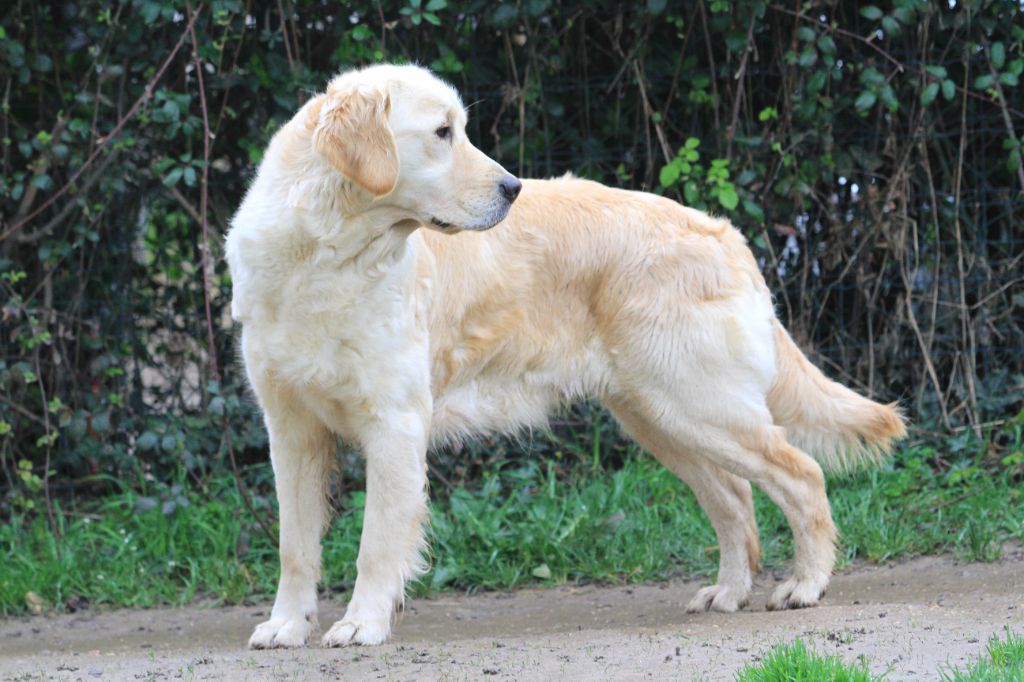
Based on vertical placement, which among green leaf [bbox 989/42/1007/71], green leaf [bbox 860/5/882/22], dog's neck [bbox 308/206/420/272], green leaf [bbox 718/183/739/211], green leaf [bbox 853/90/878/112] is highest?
green leaf [bbox 860/5/882/22]

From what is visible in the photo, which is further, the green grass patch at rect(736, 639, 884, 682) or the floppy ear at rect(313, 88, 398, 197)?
the floppy ear at rect(313, 88, 398, 197)

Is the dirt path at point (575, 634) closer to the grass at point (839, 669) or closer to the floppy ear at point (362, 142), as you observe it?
the grass at point (839, 669)

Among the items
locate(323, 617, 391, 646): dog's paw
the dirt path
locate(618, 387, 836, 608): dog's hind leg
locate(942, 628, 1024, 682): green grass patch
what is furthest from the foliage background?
locate(942, 628, 1024, 682): green grass patch

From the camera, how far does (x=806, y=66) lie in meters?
5.70

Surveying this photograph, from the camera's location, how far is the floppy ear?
12.0 feet

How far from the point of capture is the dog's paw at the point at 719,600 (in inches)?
179

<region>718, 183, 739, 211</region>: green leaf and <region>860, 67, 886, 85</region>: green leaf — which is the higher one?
<region>860, 67, 886, 85</region>: green leaf

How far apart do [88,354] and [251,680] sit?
305 cm

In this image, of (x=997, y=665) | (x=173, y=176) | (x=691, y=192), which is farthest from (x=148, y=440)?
(x=997, y=665)

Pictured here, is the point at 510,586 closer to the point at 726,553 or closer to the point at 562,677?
the point at 726,553

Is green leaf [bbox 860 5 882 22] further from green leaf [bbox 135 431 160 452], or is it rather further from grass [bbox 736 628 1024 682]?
green leaf [bbox 135 431 160 452]

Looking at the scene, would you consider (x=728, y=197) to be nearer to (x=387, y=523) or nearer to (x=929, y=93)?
(x=929, y=93)

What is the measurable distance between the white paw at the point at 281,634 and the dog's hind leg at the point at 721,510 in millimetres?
1382

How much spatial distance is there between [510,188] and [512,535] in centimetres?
195
